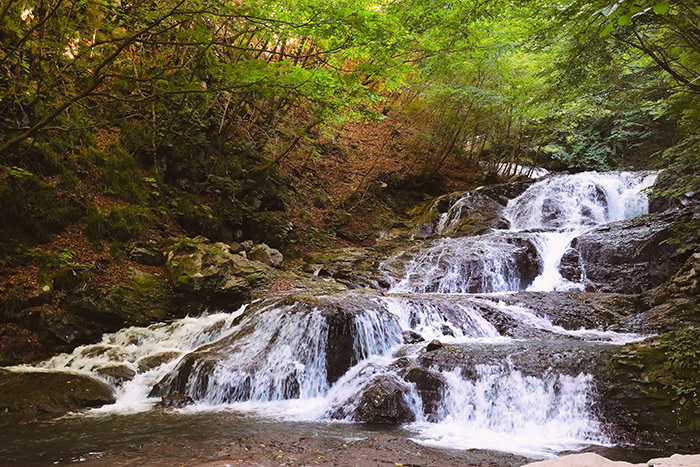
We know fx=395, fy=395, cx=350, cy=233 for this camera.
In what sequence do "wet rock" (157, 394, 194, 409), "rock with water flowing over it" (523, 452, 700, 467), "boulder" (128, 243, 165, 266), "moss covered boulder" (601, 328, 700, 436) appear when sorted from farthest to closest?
"boulder" (128, 243, 165, 266), "wet rock" (157, 394, 194, 409), "moss covered boulder" (601, 328, 700, 436), "rock with water flowing over it" (523, 452, 700, 467)

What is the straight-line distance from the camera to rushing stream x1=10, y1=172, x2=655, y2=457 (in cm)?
533

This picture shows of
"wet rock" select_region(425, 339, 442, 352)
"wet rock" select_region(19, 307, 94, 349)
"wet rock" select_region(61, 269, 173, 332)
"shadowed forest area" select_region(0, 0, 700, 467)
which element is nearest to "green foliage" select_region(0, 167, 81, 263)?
"shadowed forest area" select_region(0, 0, 700, 467)

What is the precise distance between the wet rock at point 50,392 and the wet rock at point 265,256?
5668 millimetres

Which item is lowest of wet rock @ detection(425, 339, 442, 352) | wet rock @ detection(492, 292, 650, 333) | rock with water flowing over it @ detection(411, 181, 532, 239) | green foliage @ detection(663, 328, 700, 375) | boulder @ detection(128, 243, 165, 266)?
wet rock @ detection(425, 339, 442, 352)

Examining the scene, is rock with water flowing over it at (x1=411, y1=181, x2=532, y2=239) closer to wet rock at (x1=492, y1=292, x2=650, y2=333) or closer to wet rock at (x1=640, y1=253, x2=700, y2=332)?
wet rock at (x1=492, y1=292, x2=650, y2=333)

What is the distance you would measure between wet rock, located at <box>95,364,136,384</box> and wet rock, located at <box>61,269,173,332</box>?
1.53 meters

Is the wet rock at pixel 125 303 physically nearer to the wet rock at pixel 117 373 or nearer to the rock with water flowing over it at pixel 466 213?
the wet rock at pixel 117 373

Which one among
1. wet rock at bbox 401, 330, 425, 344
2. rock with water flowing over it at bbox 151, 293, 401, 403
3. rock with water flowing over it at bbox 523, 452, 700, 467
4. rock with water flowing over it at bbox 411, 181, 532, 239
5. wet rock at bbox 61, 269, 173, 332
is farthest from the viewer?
rock with water flowing over it at bbox 411, 181, 532, 239

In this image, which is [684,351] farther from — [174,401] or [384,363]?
[174,401]

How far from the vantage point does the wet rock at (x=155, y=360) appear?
7.32 meters

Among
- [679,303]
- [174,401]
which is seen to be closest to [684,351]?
[679,303]

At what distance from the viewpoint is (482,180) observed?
65.1ft

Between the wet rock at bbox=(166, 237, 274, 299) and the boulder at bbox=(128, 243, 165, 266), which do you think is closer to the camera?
the wet rock at bbox=(166, 237, 274, 299)

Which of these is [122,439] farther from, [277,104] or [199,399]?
[277,104]
